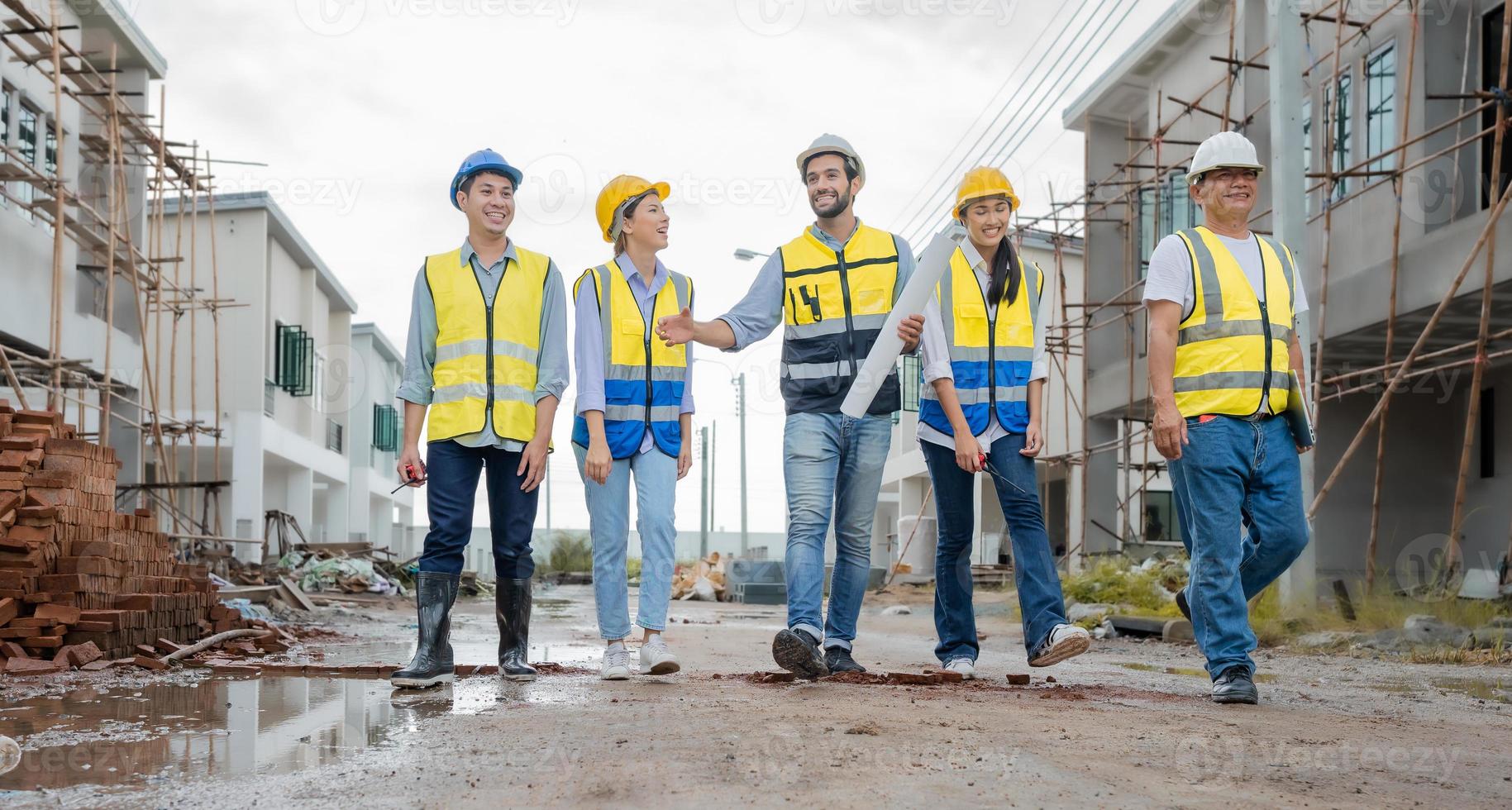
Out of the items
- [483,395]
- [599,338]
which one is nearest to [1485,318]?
[599,338]

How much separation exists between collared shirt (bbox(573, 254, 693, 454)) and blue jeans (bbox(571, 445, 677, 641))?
0.43ft

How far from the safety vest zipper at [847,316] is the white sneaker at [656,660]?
1387mm

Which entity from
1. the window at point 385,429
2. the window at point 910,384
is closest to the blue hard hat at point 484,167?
the window at point 910,384

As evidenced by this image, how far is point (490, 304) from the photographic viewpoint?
18.5 feet

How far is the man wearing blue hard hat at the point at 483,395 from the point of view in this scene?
5.48 meters

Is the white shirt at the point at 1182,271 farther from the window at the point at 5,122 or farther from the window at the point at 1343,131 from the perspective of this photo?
the window at the point at 5,122

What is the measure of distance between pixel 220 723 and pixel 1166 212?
18.0m

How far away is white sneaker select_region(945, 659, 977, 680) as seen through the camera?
575cm

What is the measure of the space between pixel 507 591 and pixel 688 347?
1.33 meters

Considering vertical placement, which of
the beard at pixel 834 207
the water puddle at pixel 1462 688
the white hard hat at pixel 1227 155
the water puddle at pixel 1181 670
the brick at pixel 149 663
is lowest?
the water puddle at pixel 1181 670

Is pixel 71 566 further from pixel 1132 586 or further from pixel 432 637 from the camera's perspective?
pixel 1132 586

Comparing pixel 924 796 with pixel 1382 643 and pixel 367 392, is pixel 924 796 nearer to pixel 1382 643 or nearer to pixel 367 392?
pixel 1382 643

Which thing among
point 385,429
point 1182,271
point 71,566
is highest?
point 385,429

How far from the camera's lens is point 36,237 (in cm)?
1702
